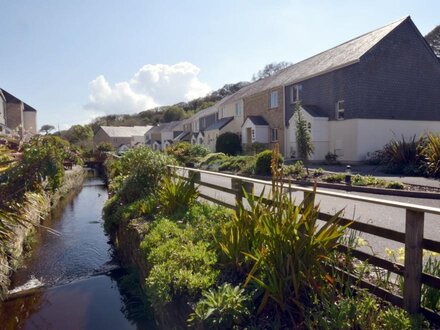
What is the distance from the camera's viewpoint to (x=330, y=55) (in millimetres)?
25297

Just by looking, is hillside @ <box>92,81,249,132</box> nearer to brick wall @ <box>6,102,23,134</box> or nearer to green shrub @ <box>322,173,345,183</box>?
brick wall @ <box>6,102,23,134</box>

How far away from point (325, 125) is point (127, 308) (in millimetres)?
19591

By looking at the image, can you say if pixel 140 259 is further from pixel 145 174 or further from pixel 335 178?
pixel 335 178

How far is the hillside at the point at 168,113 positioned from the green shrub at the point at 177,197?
243 ft

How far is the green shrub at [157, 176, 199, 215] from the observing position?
696 cm

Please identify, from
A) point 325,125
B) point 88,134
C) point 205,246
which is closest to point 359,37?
point 325,125

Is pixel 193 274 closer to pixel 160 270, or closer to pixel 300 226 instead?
pixel 160 270

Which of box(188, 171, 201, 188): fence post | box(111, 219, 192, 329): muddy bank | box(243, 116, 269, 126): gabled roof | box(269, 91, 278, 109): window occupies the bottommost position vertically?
box(111, 219, 192, 329): muddy bank

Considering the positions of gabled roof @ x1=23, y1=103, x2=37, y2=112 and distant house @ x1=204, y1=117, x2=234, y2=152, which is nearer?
distant house @ x1=204, y1=117, x2=234, y2=152

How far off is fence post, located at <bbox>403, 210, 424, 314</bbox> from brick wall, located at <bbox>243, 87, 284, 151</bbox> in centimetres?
2360

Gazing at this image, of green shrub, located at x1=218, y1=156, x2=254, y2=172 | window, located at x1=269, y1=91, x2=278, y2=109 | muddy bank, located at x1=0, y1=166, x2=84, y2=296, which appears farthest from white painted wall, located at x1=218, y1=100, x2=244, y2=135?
muddy bank, located at x1=0, y1=166, x2=84, y2=296

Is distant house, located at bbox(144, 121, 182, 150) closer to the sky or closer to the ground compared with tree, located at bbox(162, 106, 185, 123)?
closer to the ground

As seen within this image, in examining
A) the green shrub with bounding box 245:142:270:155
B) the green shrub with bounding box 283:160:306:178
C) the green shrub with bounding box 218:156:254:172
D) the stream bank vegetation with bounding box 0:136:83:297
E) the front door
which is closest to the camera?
the stream bank vegetation with bounding box 0:136:83:297

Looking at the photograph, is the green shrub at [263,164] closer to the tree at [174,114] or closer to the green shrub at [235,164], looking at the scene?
the green shrub at [235,164]
